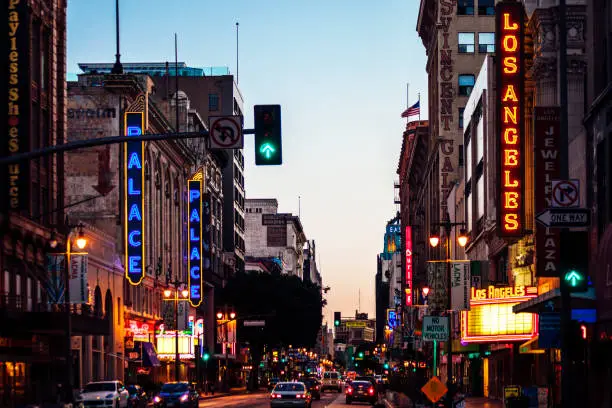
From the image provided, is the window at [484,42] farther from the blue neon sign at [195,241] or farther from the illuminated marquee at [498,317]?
the illuminated marquee at [498,317]

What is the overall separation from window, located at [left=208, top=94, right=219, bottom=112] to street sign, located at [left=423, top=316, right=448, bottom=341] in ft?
312

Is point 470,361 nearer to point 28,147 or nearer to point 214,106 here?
point 28,147

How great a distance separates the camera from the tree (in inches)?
5364

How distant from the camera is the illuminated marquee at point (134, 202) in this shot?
280 ft

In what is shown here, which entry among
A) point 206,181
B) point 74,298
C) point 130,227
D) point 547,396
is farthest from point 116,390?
point 206,181

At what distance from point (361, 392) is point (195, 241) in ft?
119

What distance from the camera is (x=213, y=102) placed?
475 ft

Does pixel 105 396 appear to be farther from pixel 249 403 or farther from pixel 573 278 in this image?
pixel 573 278

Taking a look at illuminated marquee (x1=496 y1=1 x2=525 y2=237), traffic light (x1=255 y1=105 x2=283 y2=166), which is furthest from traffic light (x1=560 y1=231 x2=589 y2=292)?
illuminated marquee (x1=496 y1=1 x2=525 y2=237)

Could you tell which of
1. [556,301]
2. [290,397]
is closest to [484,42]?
[290,397]

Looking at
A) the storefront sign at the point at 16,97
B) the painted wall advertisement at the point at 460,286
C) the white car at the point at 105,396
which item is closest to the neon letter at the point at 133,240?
the painted wall advertisement at the point at 460,286

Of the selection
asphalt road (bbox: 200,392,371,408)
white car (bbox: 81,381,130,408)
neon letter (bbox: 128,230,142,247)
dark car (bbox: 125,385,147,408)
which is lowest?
asphalt road (bbox: 200,392,371,408)

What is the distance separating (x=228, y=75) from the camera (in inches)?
5743

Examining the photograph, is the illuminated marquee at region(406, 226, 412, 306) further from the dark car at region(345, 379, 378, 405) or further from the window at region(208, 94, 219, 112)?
the dark car at region(345, 379, 378, 405)
